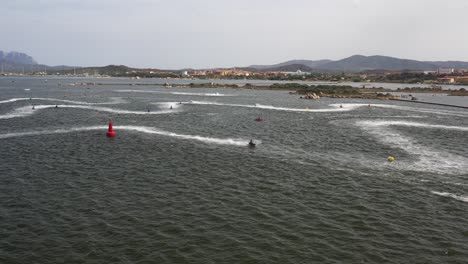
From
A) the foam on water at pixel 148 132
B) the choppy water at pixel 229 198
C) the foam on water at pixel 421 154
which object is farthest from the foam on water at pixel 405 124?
the foam on water at pixel 148 132

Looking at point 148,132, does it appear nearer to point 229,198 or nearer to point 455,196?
point 229,198

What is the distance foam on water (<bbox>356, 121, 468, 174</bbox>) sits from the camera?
35.8 metres

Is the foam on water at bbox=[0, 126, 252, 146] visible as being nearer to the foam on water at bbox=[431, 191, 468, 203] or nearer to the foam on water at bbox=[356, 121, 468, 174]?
the foam on water at bbox=[356, 121, 468, 174]

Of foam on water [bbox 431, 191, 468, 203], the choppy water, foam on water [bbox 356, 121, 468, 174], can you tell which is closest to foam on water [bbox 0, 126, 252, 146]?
the choppy water

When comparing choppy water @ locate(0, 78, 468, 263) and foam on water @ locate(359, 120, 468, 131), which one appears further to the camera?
foam on water @ locate(359, 120, 468, 131)

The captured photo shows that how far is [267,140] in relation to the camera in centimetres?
4869

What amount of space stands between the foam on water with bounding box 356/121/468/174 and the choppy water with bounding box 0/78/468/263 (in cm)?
20

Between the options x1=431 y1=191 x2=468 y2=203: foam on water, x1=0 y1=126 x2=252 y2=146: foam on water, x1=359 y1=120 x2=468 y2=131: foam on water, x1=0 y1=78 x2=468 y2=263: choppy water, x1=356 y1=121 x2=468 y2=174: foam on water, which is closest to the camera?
x1=0 y1=78 x2=468 y2=263: choppy water

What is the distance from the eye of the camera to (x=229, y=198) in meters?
26.6

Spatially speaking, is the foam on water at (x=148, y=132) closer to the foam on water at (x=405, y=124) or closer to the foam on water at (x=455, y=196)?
the foam on water at (x=455, y=196)

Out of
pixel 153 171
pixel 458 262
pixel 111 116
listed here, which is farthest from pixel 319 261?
pixel 111 116

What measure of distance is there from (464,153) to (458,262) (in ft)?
94.9

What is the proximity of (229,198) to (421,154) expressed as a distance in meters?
26.1

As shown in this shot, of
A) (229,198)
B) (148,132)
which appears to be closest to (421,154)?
(229,198)
